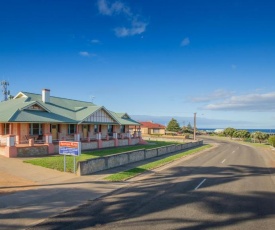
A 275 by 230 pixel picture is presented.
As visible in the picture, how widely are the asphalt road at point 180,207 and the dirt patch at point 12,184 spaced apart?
4108mm

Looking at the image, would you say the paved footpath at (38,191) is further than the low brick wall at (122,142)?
No

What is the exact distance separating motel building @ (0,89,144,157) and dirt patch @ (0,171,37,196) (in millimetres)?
6926

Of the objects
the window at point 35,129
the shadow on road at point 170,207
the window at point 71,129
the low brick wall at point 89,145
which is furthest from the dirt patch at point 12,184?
the window at point 71,129

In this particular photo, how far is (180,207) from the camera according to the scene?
10.6 meters

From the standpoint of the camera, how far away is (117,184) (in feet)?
49.6

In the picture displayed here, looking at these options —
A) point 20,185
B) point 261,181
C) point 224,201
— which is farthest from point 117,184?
point 261,181

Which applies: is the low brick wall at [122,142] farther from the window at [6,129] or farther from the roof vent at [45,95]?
the window at [6,129]


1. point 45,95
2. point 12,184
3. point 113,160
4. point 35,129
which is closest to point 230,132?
point 45,95

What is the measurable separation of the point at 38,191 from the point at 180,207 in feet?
22.3

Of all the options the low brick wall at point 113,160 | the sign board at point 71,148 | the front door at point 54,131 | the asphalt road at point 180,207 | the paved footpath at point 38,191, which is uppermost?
the front door at point 54,131

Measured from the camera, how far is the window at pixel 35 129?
2725 cm

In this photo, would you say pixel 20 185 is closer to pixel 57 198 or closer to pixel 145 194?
pixel 57 198

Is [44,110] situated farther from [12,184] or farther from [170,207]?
[170,207]

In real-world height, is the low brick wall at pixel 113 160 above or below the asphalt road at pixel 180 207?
above
